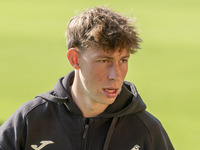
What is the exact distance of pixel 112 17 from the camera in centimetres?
285

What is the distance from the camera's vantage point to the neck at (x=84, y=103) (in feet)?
9.44

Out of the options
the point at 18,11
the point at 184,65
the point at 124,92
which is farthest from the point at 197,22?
the point at 124,92

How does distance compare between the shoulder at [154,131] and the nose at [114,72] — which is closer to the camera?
the nose at [114,72]

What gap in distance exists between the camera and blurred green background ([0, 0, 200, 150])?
5449mm

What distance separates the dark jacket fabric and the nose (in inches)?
10.7

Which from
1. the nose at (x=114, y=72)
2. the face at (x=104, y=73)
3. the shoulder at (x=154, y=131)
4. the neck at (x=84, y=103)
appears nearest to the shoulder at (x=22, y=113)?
the neck at (x=84, y=103)

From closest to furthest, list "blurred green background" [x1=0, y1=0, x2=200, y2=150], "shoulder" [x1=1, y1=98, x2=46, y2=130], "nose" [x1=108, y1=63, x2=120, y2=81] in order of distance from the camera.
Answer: "nose" [x1=108, y1=63, x2=120, y2=81] < "shoulder" [x1=1, y1=98, x2=46, y2=130] < "blurred green background" [x1=0, y1=0, x2=200, y2=150]

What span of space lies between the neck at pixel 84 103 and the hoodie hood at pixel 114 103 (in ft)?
0.09

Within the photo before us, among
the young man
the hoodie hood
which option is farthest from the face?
the hoodie hood

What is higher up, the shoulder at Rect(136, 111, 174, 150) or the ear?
the ear

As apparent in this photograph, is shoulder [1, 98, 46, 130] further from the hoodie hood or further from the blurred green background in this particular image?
the blurred green background

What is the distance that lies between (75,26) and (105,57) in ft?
0.96

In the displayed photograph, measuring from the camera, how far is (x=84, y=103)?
2.89 metres

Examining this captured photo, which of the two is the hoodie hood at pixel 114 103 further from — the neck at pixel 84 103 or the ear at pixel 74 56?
the ear at pixel 74 56
